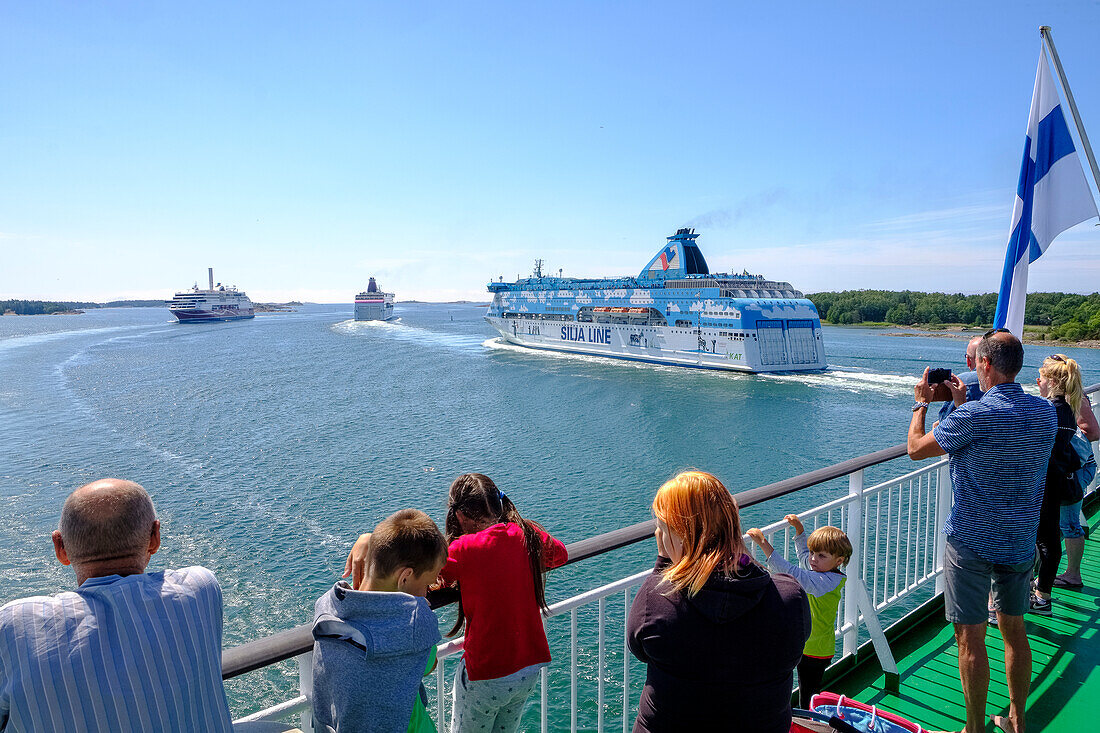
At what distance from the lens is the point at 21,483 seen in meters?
16.0

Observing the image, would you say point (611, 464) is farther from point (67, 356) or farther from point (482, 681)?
point (67, 356)

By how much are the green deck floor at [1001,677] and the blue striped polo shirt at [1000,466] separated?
930 mm

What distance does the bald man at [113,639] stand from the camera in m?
1.24

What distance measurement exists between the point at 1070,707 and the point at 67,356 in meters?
58.5

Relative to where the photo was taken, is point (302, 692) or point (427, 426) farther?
point (427, 426)

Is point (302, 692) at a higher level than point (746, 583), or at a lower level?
lower

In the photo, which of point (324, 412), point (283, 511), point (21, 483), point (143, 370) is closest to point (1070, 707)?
point (283, 511)

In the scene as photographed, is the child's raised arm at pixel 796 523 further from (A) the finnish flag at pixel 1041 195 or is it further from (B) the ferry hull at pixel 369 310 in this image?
(B) the ferry hull at pixel 369 310

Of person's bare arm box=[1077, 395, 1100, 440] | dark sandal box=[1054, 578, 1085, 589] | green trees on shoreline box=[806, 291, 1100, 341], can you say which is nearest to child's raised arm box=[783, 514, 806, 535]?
person's bare arm box=[1077, 395, 1100, 440]

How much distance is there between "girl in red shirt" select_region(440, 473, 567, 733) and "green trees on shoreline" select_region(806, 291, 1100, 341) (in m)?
63.2

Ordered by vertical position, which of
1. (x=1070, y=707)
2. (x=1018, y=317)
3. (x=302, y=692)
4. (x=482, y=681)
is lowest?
(x=1070, y=707)

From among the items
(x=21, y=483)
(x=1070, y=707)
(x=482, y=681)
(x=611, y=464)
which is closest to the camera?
(x=482, y=681)

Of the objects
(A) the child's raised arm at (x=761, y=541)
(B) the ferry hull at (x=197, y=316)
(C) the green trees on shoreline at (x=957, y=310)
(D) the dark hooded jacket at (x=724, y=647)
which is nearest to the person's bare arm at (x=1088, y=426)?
(A) the child's raised arm at (x=761, y=541)

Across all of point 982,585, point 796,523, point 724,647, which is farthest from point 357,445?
point 724,647
